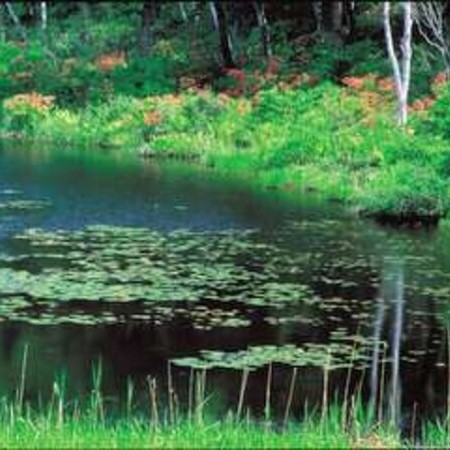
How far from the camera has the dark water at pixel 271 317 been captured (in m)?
16.2

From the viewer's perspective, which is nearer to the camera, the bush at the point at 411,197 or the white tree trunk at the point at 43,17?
the bush at the point at 411,197

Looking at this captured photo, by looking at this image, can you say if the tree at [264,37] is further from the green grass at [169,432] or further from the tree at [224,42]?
the green grass at [169,432]

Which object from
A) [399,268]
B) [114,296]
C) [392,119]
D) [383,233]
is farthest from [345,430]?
[392,119]

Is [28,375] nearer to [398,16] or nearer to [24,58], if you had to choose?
[398,16]

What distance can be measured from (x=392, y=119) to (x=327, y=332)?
2251cm

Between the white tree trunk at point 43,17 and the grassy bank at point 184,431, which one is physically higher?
the white tree trunk at point 43,17

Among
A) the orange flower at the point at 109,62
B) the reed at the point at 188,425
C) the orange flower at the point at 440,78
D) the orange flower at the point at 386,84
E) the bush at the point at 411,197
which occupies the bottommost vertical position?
the reed at the point at 188,425

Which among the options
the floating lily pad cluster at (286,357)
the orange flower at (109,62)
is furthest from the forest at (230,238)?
the orange flower at (109,62)

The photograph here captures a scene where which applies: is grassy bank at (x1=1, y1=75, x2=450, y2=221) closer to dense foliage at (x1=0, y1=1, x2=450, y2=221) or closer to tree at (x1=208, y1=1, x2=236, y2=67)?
dense foliage at (x1=0, y1=1, x2=450, y2=221)

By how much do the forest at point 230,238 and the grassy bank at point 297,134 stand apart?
9cm

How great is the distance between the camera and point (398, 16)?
187 feet

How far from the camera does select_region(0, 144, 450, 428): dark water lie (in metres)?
16.2

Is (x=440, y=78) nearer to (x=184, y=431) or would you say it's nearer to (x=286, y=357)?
(x=286, y=357)

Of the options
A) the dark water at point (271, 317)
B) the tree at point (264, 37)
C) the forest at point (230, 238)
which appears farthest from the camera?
the tree at point (264, 37)
